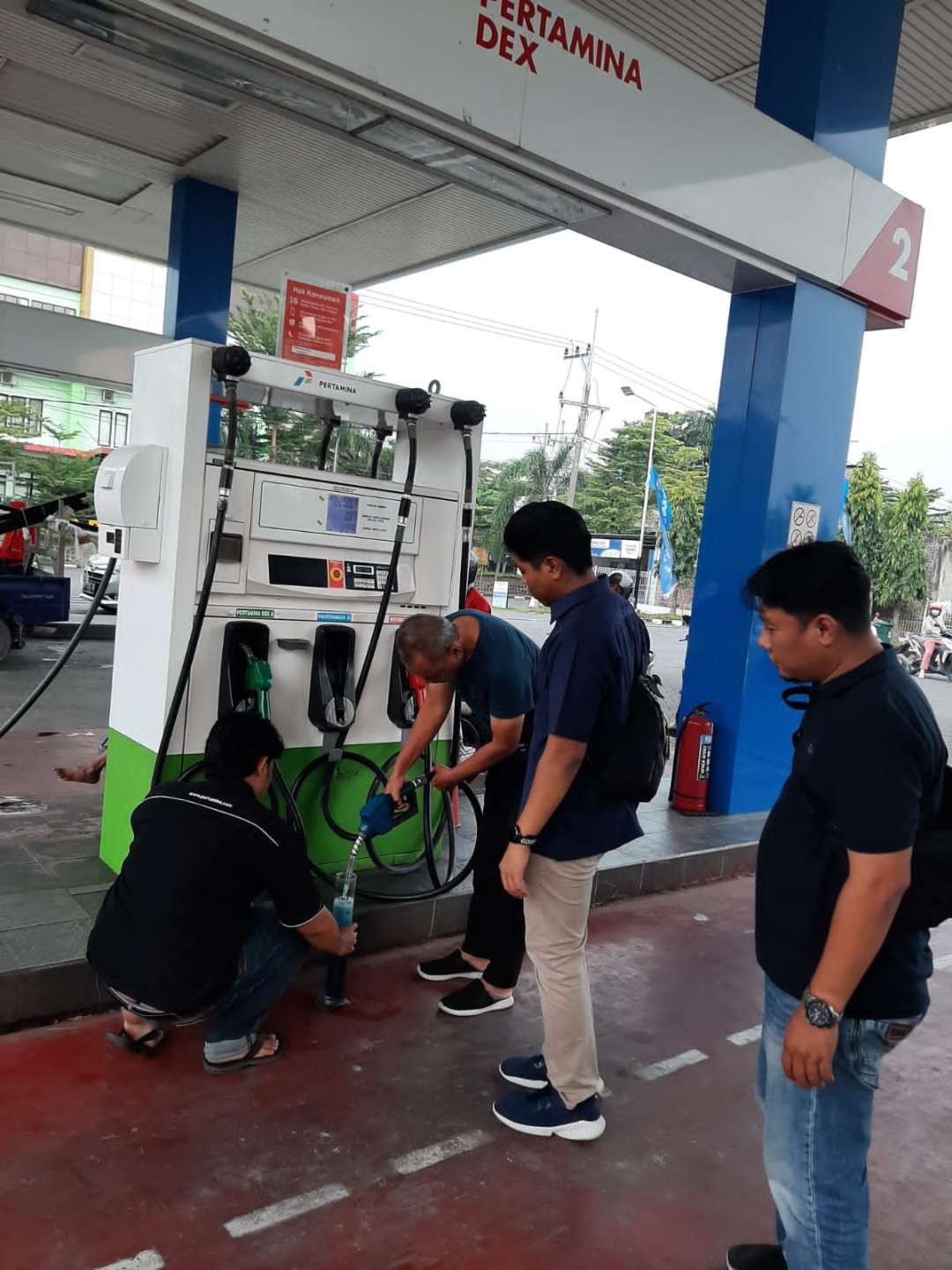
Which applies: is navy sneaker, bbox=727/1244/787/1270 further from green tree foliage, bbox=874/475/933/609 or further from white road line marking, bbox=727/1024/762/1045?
green tree foliage, bbox=874/475/933/609

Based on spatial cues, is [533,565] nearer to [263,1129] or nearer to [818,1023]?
[818,1023]

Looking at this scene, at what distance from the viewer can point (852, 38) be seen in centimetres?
577

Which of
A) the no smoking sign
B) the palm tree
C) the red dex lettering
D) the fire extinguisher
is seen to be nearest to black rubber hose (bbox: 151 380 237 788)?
the red dex lettering

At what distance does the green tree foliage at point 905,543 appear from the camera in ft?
89.8

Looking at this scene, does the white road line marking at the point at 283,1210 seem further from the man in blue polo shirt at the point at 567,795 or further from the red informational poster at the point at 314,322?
the red informational poster at the point at 314,322

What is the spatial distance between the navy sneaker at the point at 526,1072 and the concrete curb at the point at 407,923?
3.51 feet

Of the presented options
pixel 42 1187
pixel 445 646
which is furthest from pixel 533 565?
Result: pixel 42 1187

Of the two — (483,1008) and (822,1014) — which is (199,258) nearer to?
(483,1008)

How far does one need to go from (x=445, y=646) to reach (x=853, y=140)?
4.77 meters

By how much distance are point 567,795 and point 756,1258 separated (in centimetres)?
119

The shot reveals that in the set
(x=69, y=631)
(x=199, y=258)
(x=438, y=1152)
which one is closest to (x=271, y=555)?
(x=438, y=1152)

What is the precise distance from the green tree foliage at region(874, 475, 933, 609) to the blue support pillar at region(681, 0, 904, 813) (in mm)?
23101

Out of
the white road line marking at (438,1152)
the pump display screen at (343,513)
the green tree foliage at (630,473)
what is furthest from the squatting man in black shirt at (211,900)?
the green tree foliage at (630,473)

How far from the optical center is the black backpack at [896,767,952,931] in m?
1.73
